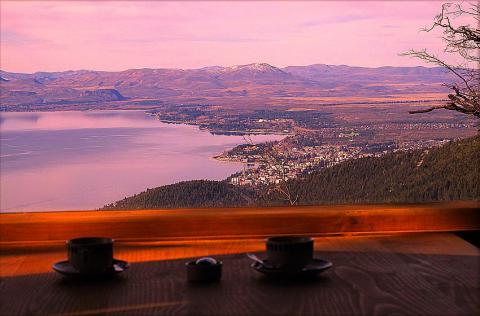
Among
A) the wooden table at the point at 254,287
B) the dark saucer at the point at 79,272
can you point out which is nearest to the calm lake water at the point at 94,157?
the wooden table at the point at 254,287

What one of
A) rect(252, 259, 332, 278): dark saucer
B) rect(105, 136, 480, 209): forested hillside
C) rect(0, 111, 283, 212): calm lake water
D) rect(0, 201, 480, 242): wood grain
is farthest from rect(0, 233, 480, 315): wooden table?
rect(0, 111, 283, 212): calm lake water

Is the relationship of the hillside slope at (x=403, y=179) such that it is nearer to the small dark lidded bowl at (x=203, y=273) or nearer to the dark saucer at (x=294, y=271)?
the dark saucer at (x=294, y=271)

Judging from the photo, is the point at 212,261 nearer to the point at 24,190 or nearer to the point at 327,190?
the point at 327,190

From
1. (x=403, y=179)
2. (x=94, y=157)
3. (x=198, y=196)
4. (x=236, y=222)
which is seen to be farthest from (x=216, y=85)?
(x=236, y=222)

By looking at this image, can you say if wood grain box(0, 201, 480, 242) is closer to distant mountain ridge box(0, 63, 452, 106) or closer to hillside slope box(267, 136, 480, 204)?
hillside slope box(267, 136, 480, 204)

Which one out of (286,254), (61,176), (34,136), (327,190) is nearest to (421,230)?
(286,254)

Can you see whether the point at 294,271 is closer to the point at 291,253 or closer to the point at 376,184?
the point at 291,253
